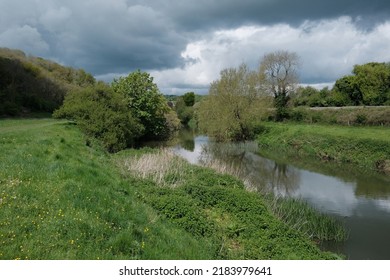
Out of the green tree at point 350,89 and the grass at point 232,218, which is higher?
the green tree at point 350,89

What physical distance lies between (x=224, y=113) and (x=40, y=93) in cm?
2992

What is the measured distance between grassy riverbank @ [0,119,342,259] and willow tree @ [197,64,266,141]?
2881 centimetres

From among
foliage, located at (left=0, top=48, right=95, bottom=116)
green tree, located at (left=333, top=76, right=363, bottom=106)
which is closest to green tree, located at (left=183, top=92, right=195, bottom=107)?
foliage, located at (left=0, top=48, right=95, bottom=116)

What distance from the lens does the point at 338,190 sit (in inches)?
811

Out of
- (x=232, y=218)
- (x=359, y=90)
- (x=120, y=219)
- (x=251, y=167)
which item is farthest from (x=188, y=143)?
(x=120, y=219)

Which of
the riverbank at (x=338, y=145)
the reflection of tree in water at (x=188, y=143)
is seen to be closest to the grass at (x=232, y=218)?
the riverbank at (x=338, y=145)

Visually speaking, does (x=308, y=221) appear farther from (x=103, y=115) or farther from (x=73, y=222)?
(x=103, y=115)

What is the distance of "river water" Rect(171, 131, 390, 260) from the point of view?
1226cm

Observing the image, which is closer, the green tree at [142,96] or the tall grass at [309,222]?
the tall grass at [309,222]

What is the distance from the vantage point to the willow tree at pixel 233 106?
43312 millimetres

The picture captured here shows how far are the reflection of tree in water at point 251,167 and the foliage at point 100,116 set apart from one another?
752cm

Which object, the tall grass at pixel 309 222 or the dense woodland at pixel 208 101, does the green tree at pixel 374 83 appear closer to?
the dense woodland at pixel 208 101

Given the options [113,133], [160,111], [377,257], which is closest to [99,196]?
[377,257]

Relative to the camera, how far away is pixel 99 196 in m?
9.08
